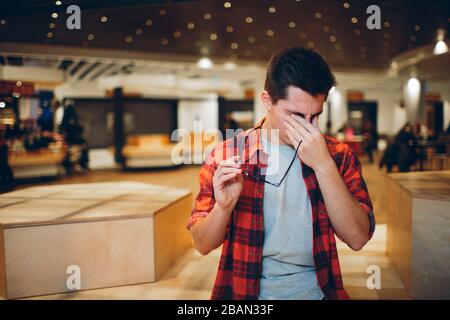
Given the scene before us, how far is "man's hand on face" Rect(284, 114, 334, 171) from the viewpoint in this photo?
1.04 m

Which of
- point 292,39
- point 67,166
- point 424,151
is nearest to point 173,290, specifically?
point 424,151

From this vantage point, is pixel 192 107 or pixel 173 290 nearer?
pixel 173 290

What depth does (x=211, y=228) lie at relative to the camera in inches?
44.5

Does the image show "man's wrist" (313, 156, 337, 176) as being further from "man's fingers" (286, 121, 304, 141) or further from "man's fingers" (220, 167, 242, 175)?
"man's fingers" (220, 167, 242, 175)

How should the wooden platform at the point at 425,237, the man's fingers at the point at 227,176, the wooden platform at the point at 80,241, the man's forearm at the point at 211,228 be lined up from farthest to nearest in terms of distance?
the wooden platform at the point at 80,241 → the wooden platform at the point at 425,237 → the man's forearm at the point at 211,228 → the man's fingers at the point at 227,176

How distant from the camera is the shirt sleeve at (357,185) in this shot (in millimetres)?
1185

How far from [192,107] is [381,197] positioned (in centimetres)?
897

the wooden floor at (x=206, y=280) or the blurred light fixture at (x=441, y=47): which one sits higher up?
the blurred light fixture at (x=441, y=47)

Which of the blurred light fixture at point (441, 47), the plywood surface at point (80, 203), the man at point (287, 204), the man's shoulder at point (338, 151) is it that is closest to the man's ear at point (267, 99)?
the man at point (287, 204)

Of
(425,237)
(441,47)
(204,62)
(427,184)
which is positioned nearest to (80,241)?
(425,237)

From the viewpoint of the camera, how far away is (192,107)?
46.8ft

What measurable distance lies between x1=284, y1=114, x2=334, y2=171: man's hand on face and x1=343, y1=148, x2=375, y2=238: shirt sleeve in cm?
19

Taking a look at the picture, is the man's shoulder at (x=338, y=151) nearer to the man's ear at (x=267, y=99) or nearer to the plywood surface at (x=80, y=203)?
the man's ear at (x=267, y=99)
